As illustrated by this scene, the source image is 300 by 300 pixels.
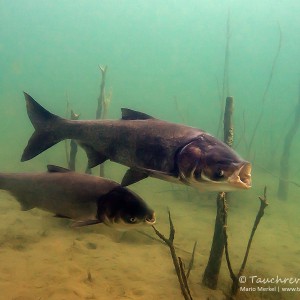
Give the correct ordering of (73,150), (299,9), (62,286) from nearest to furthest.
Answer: (62,286)
(73,150)
(299,9)

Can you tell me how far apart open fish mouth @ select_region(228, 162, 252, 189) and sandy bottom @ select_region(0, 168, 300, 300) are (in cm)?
287

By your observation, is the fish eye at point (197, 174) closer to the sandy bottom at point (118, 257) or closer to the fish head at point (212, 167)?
the fish head at point (212, 167)

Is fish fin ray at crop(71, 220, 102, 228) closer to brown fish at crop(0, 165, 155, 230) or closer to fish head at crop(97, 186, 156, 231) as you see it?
brown fish at crop(0, 165, 155, 230)

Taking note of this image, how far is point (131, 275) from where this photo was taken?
Answer: 513cm

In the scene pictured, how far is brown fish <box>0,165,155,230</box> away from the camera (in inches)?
111

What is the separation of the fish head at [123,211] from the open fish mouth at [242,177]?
875 millimetres

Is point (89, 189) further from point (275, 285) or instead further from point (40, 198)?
point (275, 285)

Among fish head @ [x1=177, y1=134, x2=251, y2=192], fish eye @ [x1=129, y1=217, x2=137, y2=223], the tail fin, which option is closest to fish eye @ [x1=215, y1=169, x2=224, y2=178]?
fish head @ [x1=177, y1=134, x2=251, y2=192]

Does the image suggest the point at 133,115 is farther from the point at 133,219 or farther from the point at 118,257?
the point at 118,257

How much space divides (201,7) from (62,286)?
17761 centimetres

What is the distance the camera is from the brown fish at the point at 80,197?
283cm

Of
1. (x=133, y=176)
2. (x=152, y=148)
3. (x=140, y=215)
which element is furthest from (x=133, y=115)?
(x=140, y=215)

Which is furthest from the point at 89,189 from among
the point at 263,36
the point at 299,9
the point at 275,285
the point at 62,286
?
the point at 263,36

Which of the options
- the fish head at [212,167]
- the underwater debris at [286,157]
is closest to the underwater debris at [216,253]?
the fish head at [212,167]
